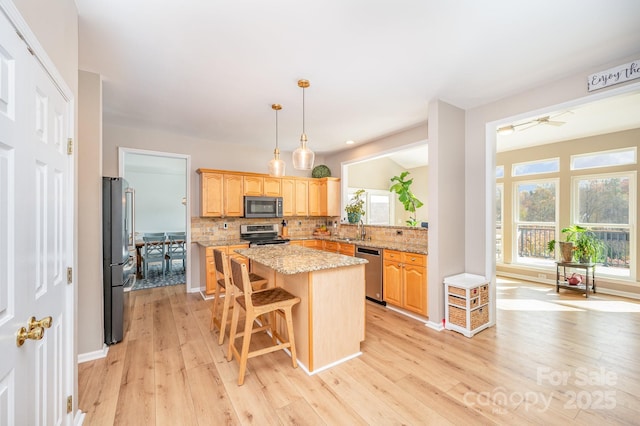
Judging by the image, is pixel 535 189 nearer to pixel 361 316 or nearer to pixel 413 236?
pixel 413 236

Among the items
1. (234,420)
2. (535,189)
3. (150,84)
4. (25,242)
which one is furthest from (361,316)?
(535,189)

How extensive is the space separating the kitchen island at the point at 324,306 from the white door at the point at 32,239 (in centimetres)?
133

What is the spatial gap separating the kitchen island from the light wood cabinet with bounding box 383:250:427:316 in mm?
1194

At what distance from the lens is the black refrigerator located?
9.05ft

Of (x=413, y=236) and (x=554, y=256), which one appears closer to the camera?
(x=413, y=236)

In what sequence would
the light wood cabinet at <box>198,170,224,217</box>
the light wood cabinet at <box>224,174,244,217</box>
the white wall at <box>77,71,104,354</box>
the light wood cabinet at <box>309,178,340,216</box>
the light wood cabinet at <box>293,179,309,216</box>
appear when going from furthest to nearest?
the light wood cabinet at <box>309,178,340,216</box>
the light wood cabinet at <box>293,179,309,216</box>
the light wood cabinet at <box>224,174,244,217</box>
the light wood cabinet at <box>198,170,224,217</box>
the white wall at <box>77,71,104,354</box>

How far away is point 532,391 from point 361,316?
141cm

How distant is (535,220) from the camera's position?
5.72 m

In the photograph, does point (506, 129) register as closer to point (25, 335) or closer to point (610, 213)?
point (610, 213)

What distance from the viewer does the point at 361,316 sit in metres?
2.70

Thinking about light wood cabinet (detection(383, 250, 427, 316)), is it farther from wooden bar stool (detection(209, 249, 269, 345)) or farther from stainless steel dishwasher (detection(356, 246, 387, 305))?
wooden bar stool (detection(209, 249, 269, 345))

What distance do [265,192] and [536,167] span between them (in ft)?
18.3

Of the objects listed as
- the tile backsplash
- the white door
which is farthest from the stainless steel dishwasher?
the white door

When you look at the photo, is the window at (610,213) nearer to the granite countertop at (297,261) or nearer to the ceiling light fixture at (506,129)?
the ceiling light fixture at (506,129)
